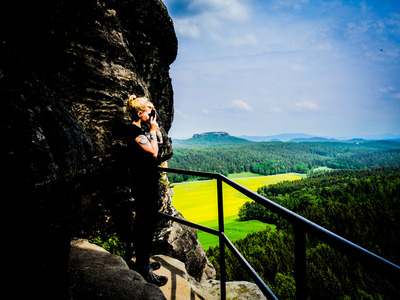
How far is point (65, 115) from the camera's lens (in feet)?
5.93

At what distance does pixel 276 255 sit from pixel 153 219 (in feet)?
89.1

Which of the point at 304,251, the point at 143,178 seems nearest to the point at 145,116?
the point at 143,178

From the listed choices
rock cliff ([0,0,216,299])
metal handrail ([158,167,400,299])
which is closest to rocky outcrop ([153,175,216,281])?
rock cliff ([0,0,216,299])

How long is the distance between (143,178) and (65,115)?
1.23 meters

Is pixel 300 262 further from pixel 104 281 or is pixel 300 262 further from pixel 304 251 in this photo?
pixel 104 281

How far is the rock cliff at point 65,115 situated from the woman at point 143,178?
79 centimetres

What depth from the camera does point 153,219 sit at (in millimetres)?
2998

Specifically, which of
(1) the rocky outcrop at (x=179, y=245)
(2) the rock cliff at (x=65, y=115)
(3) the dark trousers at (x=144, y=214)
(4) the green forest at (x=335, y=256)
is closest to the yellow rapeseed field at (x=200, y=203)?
(4) the green forest at (x=335, y=256)

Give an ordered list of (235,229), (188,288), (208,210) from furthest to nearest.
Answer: (208,210) → (235,229) → (188,288)

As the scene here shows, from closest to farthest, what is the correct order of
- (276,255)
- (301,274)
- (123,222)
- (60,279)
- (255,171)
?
(301,274) < (60,279) < (123,222) < (276,255) < (255,171)

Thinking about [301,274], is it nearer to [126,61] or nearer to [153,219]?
[153,219]

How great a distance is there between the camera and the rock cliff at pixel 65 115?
124cm

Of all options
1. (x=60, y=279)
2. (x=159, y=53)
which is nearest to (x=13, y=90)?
(x=60, y=279)

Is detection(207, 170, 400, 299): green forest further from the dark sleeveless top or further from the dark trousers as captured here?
the dark sleeveless top
